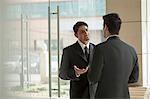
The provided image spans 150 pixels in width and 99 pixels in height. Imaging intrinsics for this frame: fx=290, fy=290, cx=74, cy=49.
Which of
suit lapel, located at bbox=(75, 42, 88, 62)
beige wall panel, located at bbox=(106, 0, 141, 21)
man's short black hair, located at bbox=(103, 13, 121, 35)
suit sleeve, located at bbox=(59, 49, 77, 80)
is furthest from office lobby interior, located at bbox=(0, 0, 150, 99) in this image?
man's short black hair, located at bbox=(103, 13, 121, 35)

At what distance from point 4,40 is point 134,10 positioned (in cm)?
282

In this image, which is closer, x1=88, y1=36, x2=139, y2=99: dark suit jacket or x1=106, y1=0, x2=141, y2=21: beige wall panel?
x1=88, y1=36, x2=139, y2=99: dark suit jacket

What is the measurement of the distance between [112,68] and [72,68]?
52 cm

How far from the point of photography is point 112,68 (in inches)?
77.3

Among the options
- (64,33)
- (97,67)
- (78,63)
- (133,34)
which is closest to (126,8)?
(133,34)

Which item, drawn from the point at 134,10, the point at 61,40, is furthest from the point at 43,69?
the point at 134,10

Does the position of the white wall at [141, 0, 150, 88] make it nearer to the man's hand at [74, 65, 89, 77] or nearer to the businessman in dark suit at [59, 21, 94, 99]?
the businessman in dark suit at [59, 21, 94, 99]

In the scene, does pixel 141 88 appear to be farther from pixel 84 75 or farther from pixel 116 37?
pixel 116 37

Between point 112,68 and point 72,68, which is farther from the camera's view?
point 72,68

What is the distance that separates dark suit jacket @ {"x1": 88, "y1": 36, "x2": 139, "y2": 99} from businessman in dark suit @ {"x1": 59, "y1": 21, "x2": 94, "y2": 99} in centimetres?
36

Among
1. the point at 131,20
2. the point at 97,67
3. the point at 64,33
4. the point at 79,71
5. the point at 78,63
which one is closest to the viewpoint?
the point at 97,67

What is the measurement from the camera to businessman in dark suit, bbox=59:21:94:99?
7.81ft

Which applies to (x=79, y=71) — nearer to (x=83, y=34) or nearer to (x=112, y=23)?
(x=83, y=34)

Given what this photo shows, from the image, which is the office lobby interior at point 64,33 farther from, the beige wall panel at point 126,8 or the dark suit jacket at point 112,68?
the dark suit jacket at point 112,68
